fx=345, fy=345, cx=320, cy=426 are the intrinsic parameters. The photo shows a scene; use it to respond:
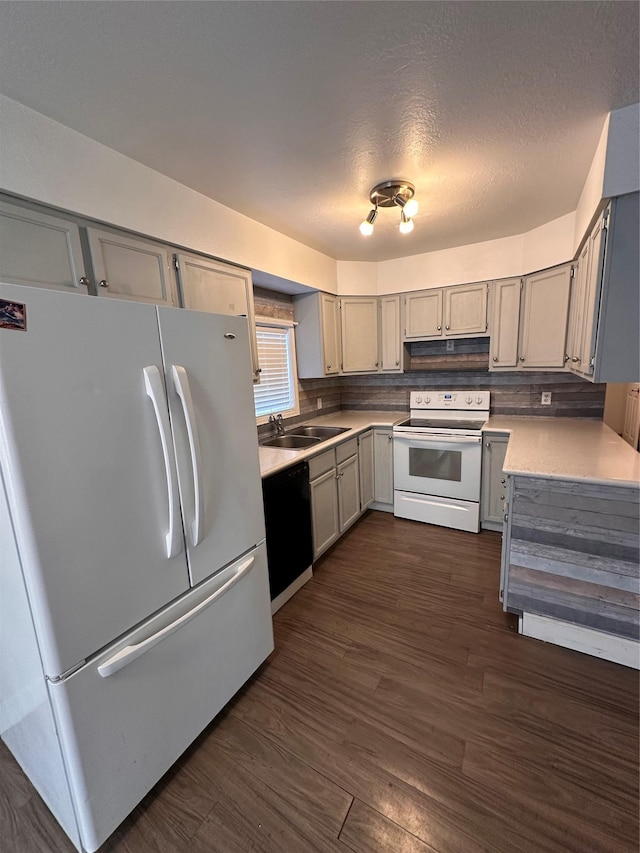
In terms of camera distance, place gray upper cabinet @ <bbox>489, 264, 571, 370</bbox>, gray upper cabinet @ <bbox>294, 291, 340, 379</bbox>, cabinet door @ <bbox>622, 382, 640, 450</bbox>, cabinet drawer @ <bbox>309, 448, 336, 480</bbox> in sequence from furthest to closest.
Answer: cabinet door @ <bbox>622, 382, 640, 450</bbox>, gray upper cabinet @ <bbox>294, 291, 340, 379</bbox>, gray upper cabinet @ <bbox>489, 264, 571, 370</bbox>, cabinet drawer @ <bbox>309, 448, 336, 480</bbox>

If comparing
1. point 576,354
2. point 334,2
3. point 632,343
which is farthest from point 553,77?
point 576,354

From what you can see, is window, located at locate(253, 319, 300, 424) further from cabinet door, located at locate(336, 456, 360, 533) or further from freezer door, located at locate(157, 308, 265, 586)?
freezer door, located at locate(157, 308, 265, 586)

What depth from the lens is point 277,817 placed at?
122 centimetres

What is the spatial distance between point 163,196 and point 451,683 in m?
2.80

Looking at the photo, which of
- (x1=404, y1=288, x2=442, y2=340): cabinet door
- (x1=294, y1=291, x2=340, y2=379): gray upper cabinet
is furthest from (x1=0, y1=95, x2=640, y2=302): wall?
(x1=404, y1=288, x2=442, y2=340): cabinet door

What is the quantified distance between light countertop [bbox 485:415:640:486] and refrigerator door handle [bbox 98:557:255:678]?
1.55 meters

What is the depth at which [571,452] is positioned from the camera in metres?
2.12

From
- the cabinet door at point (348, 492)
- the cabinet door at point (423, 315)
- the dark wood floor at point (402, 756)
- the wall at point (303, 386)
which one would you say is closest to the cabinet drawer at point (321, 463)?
the cabinet door at point (348, 492)

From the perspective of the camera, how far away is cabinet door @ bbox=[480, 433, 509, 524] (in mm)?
2896

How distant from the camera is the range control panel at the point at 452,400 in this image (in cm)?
334

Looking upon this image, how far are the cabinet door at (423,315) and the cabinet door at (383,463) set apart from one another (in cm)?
100

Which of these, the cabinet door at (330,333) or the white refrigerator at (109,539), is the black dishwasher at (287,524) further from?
the cabinet door at (330,333)

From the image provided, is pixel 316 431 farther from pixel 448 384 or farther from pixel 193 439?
pixel 193 439

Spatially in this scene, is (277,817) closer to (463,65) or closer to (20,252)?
(20,252)
